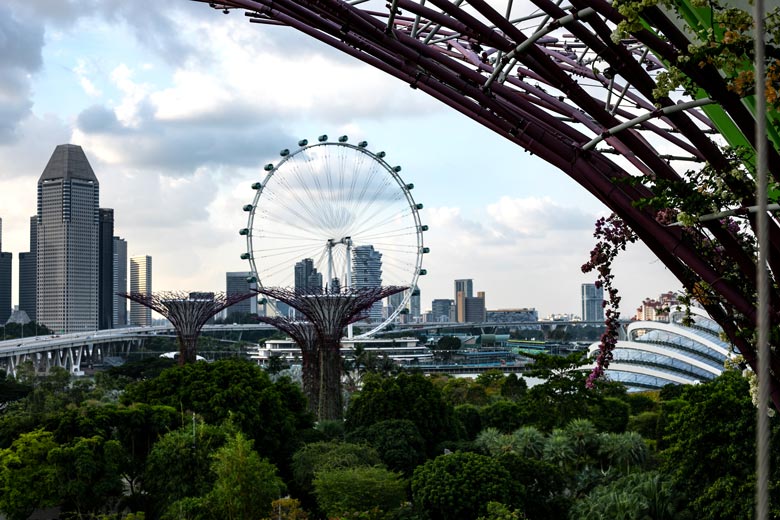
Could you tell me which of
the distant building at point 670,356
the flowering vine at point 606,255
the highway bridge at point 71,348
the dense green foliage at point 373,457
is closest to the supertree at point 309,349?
the dense green foliage at point 373,457

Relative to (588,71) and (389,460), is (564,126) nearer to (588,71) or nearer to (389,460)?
(588,71)

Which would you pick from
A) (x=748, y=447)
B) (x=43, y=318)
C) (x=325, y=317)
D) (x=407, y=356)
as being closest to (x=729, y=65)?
(x=748, y=447)

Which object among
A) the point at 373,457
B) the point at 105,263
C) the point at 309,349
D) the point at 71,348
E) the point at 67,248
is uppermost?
the point at 67,248

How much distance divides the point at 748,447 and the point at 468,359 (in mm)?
114637

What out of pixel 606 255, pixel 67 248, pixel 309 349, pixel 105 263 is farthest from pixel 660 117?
pixel 105 263

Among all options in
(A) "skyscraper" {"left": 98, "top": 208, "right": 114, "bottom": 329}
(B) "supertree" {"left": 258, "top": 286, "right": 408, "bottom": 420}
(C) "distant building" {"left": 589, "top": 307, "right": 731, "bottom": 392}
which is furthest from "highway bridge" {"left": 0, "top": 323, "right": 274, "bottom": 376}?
(C) "distant building" {"left": 589, "top": 307, "right": 731, "bottom": 392}

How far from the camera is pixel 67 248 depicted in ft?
595

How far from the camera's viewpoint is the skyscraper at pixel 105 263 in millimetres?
193375

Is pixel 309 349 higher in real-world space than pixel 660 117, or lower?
lower

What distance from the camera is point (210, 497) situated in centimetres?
1972

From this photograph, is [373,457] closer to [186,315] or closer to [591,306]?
[186,315]

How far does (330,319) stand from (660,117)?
106ft

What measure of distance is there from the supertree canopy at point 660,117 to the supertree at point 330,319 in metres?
29.0

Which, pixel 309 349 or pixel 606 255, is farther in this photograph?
pixel 309 349
